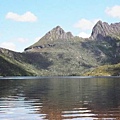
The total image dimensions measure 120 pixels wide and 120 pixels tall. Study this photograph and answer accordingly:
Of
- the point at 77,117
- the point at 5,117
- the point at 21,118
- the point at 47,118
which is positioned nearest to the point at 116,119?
the point at 77,117

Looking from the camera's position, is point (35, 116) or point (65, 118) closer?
point (65, 118)

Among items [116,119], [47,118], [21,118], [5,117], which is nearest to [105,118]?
[116,119]

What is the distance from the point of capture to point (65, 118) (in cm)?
3941

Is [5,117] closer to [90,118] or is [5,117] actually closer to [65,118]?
[65,118]

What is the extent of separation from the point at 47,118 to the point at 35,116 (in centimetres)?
288

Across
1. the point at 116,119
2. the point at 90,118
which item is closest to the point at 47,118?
the point at 90,118

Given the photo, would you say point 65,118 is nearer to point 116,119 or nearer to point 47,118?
point 47,118

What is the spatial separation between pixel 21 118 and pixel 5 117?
9.69 feet

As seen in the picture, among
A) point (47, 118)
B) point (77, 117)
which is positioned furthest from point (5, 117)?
point (77, 117)

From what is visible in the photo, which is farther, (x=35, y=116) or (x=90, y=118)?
(x=35, y=116)

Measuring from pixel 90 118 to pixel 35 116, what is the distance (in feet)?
26.2

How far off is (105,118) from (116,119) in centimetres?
172

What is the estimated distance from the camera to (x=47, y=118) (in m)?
39.7

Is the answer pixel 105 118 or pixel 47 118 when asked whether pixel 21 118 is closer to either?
pixel 47 118
